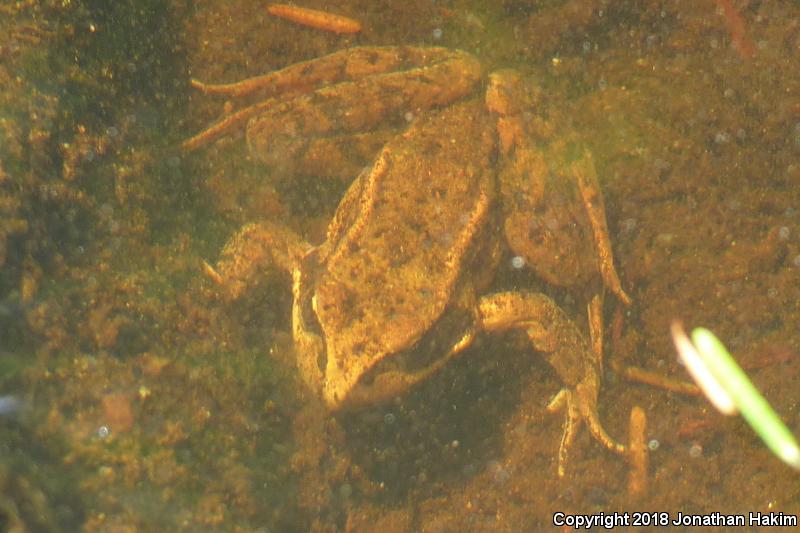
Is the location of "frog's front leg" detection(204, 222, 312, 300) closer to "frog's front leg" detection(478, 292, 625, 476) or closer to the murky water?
the murky water

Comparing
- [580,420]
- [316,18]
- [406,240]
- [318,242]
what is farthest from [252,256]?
[580,420]

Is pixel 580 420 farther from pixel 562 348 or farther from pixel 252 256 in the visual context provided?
pixel 252 256

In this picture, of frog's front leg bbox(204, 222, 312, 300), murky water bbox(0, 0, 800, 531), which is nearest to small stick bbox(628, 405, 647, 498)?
murky water bbox(0, 0, 800, 531)

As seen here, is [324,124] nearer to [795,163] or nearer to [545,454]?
[545,454]

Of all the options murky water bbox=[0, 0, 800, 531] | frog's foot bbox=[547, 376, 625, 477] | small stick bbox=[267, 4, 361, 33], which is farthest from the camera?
small stick bbox=[267, 4, 361, 33]

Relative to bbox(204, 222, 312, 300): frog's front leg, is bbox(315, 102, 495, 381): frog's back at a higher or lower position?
higher

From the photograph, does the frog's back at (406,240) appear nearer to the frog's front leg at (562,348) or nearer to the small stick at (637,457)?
the frog's front leg at (562,348)
